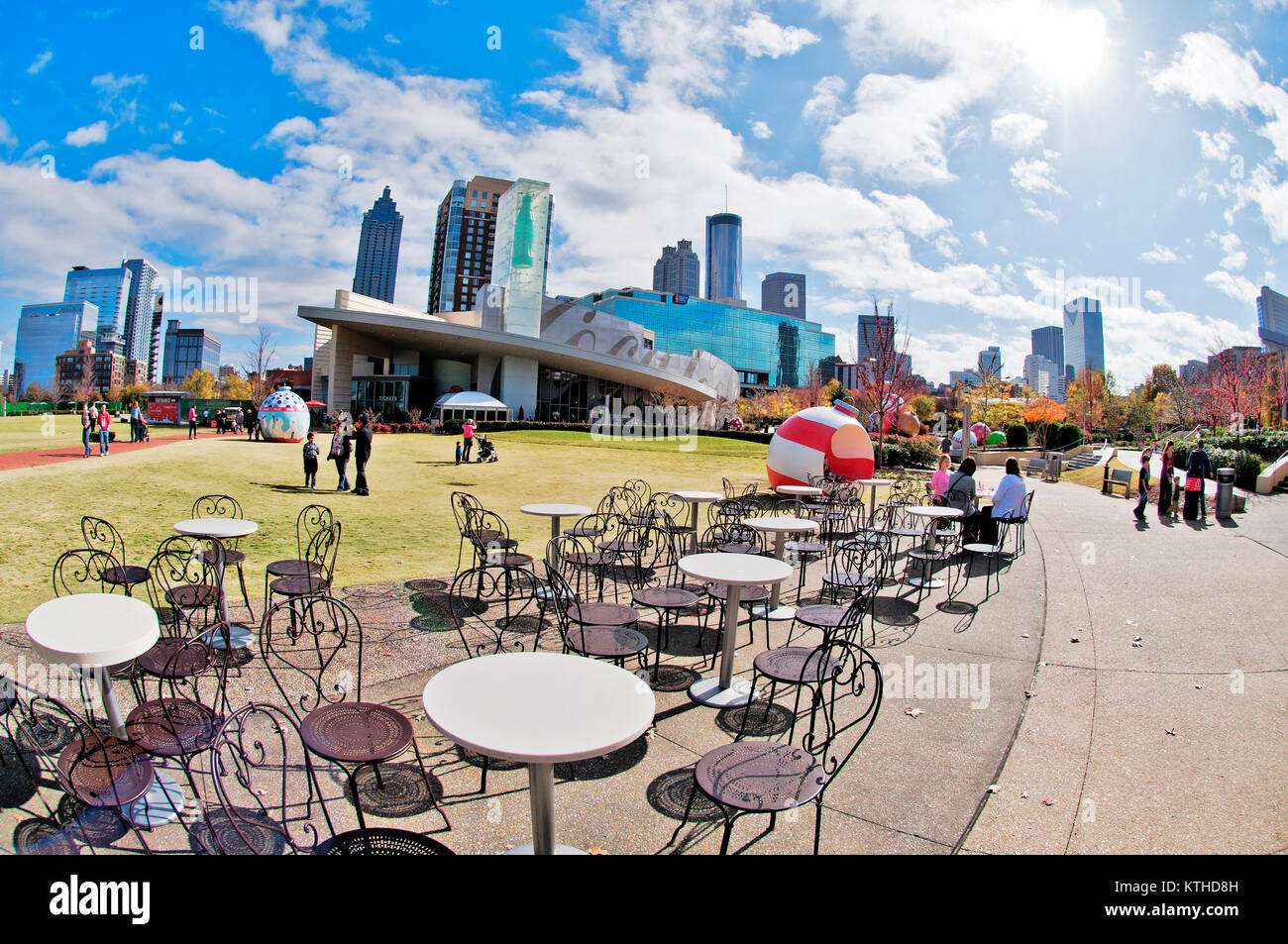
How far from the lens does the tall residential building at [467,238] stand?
128 m

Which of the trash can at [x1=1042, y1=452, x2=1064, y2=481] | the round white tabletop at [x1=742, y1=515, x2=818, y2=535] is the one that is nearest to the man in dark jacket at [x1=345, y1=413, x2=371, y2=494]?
the round white tabletop at [x1=742, y1=515, x2=818, y2=535]

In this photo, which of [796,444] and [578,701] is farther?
[796,444]

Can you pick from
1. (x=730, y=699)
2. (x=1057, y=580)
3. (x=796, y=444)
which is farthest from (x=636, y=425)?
(x=730, y=699)

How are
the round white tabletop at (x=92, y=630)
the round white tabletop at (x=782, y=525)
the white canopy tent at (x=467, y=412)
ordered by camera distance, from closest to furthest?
the round white tabletop at (x=92, y=630) < the round white tabletop at (x=782, y=525) < the white canopy tent at (x=467, y=412)

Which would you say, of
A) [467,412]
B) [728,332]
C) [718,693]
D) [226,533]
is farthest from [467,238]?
[718,693]

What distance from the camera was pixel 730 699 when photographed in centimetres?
493

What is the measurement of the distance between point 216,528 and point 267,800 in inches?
157

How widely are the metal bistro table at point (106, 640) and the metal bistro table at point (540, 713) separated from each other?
1487 millimetres

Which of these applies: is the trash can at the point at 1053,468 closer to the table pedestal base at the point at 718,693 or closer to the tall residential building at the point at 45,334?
the table pedestal base at the point at 718,693

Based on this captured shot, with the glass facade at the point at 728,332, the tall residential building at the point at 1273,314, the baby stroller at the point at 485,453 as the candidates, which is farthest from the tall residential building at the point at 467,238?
the tall residential building at the point at 1273,314

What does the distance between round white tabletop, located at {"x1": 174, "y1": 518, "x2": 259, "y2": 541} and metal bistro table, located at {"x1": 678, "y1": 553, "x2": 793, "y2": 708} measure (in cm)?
457

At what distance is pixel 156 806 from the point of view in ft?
11.1
